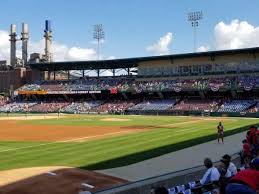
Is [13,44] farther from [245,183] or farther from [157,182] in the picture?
[245,183]

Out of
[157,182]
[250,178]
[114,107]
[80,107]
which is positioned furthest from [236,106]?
[250,178]

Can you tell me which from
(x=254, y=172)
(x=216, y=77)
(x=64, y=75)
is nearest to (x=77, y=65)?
(x=64, y=75)

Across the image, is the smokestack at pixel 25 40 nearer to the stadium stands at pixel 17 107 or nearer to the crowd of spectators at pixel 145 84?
the crowd of spectators at pixel 145 84

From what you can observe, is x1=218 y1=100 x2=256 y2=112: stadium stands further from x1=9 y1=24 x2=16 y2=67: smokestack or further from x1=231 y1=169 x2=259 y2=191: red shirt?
x1=231 y1=169 x2=259 y2=191: red shirt

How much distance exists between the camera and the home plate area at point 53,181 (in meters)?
15.2

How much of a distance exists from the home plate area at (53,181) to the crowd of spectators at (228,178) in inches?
174

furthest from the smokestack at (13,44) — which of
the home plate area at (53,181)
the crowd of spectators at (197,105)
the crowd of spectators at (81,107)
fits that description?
the home plate area at (53,181)

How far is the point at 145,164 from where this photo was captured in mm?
21094

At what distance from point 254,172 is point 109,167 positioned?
13.4 metres

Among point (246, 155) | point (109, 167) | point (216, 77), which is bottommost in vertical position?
point (109, 167)

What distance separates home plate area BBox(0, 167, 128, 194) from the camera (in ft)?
49.8

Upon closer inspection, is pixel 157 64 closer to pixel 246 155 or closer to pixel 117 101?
pixel 117 101

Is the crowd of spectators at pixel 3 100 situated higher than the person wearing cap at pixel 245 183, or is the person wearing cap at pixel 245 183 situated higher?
the crowd of spectators at pixel 3 100

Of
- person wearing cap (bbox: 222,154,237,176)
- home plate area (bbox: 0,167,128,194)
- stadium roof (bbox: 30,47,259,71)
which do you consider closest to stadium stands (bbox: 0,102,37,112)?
stadium roof (bbox: 30,47,259,71)
